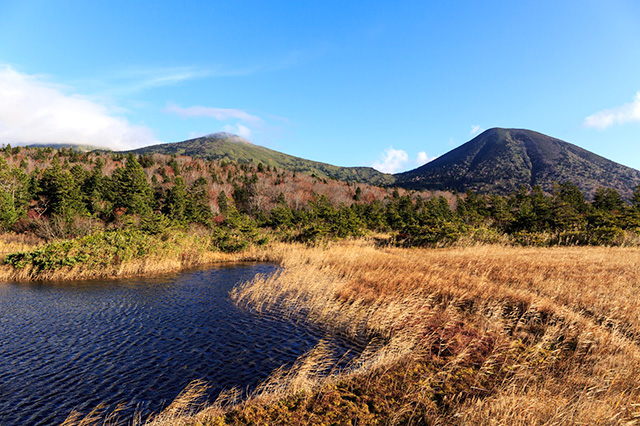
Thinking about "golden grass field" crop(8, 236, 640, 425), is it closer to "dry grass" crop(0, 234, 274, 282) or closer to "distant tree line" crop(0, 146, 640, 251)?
"dry grass" crop(0, 234, 274, 282)

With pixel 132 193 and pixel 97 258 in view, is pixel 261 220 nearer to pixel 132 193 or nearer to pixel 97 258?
pixel 132 193

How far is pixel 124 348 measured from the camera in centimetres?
935

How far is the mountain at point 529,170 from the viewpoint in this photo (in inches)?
5310

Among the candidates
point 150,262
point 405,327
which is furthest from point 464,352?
point 150,262

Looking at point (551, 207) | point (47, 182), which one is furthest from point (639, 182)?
point (47, 182)

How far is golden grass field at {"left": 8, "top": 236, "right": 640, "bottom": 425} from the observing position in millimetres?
5531

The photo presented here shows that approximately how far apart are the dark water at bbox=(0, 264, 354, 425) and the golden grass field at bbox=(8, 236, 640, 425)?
Result: 82 cm

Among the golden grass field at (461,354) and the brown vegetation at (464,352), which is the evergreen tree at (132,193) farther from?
the golden grass field at (461,354)

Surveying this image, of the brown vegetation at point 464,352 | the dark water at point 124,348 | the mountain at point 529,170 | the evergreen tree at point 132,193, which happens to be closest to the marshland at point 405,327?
the brown vegetation at point 464,352

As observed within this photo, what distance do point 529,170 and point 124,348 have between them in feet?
609

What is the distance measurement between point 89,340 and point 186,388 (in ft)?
17.3

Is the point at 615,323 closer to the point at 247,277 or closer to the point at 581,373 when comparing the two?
the point at 581,373

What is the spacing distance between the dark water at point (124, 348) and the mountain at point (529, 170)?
14585 cm

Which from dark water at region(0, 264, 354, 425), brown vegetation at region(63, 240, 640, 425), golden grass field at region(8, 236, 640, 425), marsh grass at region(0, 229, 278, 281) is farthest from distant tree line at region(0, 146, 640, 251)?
golden grass field at region(8, 236, 640, 425)
